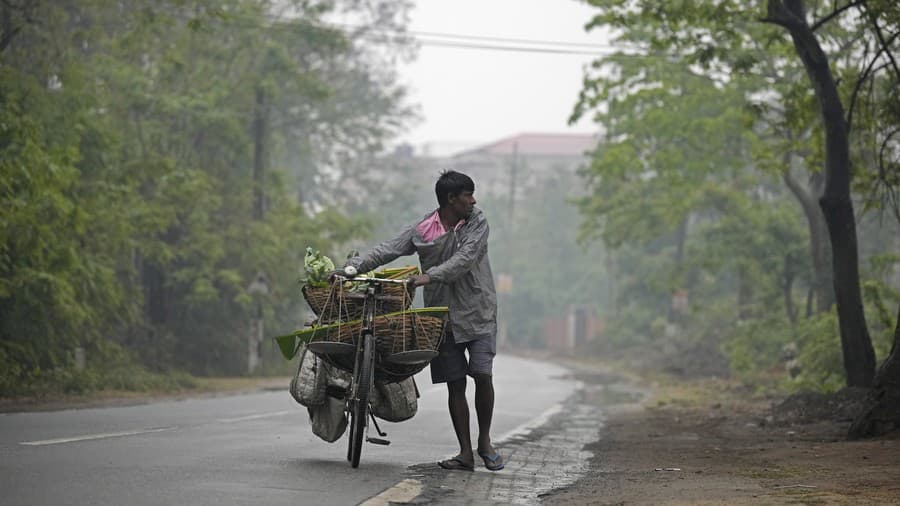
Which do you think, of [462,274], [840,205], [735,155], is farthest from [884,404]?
[735,155]

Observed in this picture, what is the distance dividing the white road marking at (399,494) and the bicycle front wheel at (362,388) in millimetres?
585

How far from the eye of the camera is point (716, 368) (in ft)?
120

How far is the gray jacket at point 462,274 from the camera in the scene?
8.67m

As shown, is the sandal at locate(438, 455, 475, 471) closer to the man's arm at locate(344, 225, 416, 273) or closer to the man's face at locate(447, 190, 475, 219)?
the man's arm at locate(344, 225, 416, 273)

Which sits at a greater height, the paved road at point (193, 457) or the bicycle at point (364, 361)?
the bicycle at point (364, 361)

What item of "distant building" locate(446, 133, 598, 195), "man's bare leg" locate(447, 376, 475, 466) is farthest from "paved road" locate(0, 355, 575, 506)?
"distant building" locate(446, 133, 598, 195)

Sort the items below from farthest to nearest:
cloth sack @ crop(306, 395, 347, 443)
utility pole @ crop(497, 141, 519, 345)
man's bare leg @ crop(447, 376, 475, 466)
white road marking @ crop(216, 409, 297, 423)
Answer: utility pole @ crop(497, 141, 519, 345) → white road marking @ crop(216, 409, 297, 423) → cloth sack @ crop(306, 395, 347, 443) → man's bare leg @ crop(447, 376, 475, 466)

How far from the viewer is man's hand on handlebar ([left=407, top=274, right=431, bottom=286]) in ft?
27.1

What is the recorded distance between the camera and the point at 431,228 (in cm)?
895

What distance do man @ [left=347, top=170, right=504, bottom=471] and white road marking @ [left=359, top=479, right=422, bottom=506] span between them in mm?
1075

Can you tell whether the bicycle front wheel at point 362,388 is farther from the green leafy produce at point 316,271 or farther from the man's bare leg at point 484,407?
the man's bare leg at point 484,407

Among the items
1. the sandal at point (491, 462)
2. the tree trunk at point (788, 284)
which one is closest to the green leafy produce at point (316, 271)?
the sandal at point (491, 462)

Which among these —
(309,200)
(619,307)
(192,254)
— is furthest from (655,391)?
(309,200)

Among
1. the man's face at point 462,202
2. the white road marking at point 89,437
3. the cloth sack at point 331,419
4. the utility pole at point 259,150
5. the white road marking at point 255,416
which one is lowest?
the white road marking at point 255,416
